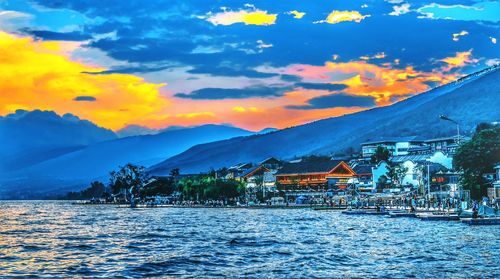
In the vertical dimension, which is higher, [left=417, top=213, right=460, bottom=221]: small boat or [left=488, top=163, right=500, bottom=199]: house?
[left=488, top=163, right=500, bottom=199]: house

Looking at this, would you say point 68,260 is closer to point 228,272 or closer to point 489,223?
point 228,272

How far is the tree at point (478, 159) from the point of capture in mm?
113188

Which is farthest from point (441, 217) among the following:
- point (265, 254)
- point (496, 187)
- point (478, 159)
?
point (265, 254)

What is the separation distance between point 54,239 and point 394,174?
135304 millimetres

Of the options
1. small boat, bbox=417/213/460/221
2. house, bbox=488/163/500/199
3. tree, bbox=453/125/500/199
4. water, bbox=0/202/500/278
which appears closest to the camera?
water, bbox=0/202/500/278

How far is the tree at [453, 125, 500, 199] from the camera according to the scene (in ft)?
371

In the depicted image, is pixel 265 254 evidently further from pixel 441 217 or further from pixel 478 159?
pixel 478 159

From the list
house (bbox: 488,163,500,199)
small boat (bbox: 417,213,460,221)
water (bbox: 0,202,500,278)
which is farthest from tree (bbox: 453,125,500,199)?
water (bbox: 0,202,500,278)

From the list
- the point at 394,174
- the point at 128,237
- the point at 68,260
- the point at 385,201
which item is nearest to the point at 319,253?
the point at 68,260

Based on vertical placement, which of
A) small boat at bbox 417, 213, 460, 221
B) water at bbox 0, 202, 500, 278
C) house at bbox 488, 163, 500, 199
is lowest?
water at bbox 0, 202, 500, 278

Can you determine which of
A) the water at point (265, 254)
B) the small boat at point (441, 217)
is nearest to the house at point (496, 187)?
the small boat at point (441, 217)

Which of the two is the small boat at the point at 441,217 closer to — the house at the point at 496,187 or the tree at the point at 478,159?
the house at the point at 496,187

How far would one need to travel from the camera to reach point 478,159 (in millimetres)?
113500

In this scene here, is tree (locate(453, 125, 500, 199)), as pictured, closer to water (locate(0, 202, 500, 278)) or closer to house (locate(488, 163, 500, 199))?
house (locate(488, 163, 500, 199))
